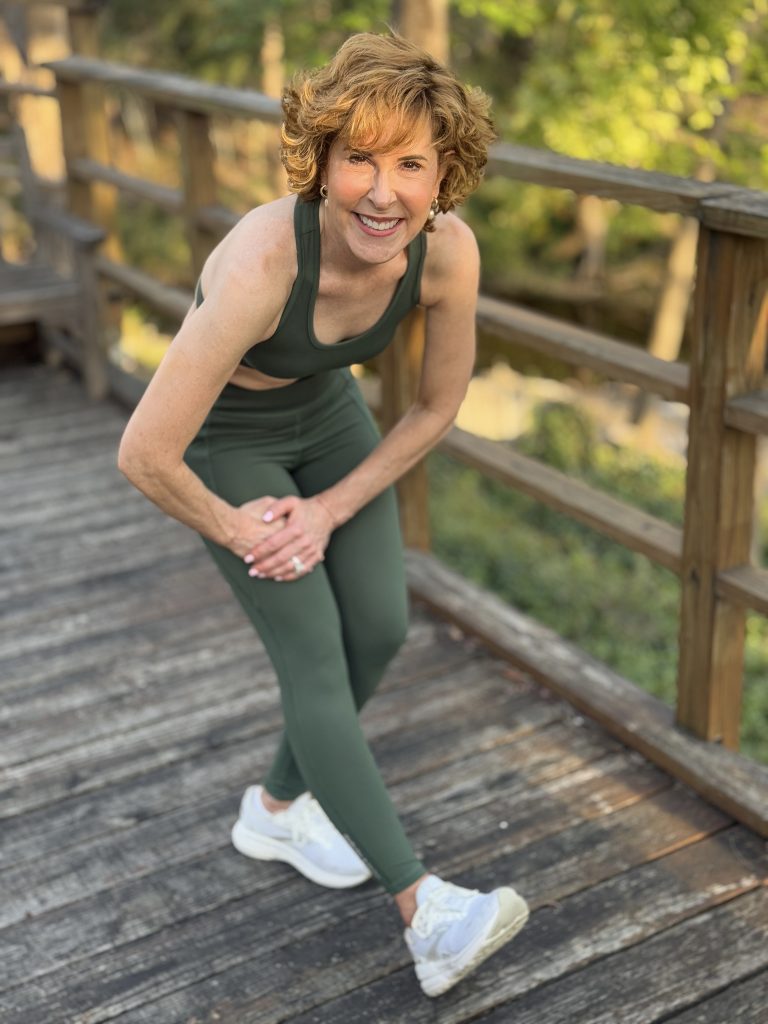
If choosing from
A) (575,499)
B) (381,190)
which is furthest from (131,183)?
(381,190)

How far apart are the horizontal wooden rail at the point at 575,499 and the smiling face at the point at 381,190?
1229 millimetres

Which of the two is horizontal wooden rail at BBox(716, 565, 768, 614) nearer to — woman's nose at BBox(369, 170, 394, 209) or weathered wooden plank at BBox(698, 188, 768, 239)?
weathered wooden plank at BBox(698, 188, 768, 239)

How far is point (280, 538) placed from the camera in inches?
83.4

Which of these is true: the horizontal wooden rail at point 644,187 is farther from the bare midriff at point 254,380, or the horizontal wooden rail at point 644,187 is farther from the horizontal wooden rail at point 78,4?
the horizontal wooden rail at point 78,4

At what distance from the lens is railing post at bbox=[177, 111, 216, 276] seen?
14.4 feet

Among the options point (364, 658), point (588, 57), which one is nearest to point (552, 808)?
point (364, 658)

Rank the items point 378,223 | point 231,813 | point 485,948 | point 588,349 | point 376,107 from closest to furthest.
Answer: point 376,107
point 378,223
point 485,948
point 231,813
point 588,349

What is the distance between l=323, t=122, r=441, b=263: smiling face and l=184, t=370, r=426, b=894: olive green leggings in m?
0.36

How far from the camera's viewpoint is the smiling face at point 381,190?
5.89 feet

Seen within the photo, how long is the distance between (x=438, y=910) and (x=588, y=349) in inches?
52.6

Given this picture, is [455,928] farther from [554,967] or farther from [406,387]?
[406,387]

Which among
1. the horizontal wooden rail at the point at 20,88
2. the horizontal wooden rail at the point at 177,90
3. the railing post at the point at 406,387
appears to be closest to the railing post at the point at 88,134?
the horizontal wooden rail at the point at 177,90

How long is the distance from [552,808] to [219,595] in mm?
1414

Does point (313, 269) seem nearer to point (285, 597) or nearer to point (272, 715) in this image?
point (285, 597)
